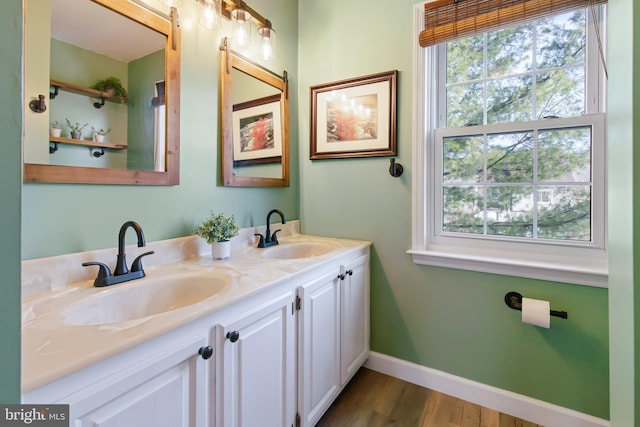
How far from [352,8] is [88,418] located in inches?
92.1

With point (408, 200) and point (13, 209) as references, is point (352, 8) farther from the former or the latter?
point (13, 209)

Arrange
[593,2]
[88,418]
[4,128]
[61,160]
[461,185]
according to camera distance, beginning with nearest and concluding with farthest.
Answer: [4,128]
[88,418]
[61,160]
[593,2]
[461,185]

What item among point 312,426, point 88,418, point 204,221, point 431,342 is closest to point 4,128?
point 88,418

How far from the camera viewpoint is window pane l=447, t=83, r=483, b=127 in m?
1.66

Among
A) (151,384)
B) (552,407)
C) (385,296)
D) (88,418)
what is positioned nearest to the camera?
(88,418)

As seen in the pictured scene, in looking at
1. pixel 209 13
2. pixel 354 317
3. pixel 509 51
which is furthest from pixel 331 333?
pixel 509 51

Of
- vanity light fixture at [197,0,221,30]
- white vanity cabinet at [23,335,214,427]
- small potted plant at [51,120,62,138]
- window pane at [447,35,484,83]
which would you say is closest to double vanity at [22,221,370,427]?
white vanity cabinet at [23,335,214,427]

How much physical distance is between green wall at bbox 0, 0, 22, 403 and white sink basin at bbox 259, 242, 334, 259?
1355mm

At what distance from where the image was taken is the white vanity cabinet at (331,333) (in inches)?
49.1

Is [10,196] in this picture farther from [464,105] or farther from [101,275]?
[464,105]

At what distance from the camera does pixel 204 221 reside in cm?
150

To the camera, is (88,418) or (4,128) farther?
(88,418)

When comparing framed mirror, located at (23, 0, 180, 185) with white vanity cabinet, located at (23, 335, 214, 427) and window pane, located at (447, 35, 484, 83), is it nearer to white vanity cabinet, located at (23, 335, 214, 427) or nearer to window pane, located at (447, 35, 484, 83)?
white vanity cabinet, located at (23, 335, 214, 427)

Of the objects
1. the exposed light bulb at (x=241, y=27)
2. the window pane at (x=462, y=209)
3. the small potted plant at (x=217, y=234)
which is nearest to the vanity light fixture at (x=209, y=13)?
the exposed light bulb at (x=241, y=27)
